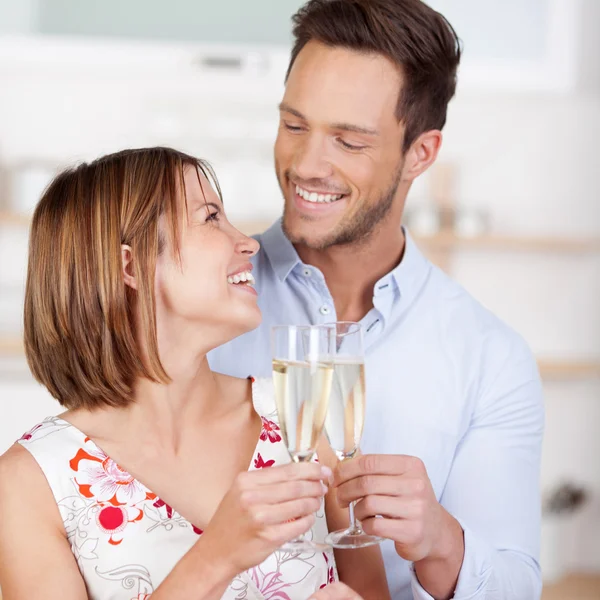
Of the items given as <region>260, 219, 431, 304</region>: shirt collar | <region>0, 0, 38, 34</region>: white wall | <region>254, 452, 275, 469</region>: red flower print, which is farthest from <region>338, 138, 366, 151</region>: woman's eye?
<region>0, 0, 38, 34</region>: white wall

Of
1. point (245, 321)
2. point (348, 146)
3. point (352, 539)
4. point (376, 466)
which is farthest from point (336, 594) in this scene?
point (348, 146)

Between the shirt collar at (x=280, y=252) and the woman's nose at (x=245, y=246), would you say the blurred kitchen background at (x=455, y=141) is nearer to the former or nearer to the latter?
the shirt collar at (x=280, y=252)

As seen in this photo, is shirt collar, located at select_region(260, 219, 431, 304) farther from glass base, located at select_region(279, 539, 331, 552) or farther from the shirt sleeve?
glass base, located at select_region(279, 539, 331, 552)

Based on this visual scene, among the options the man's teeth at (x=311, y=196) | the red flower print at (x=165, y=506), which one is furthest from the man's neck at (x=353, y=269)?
the red flower print at (x=165, y=506)

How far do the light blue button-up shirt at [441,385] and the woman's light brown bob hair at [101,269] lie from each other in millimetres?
536

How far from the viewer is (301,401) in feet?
4.04

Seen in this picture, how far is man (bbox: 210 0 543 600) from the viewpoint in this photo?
77.8 inches

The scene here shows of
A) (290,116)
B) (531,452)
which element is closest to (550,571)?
(531,452)

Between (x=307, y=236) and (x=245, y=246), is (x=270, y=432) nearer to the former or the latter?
(x=245, y=246)

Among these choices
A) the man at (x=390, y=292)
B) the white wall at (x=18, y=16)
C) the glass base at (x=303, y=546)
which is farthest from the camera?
the white wall at (x=18, y=16)

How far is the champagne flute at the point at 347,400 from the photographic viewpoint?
1307 mm

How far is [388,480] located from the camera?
1.33 metres

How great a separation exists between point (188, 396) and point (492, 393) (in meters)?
0.75

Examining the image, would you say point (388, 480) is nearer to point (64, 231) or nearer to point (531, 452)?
point (64, 231)
